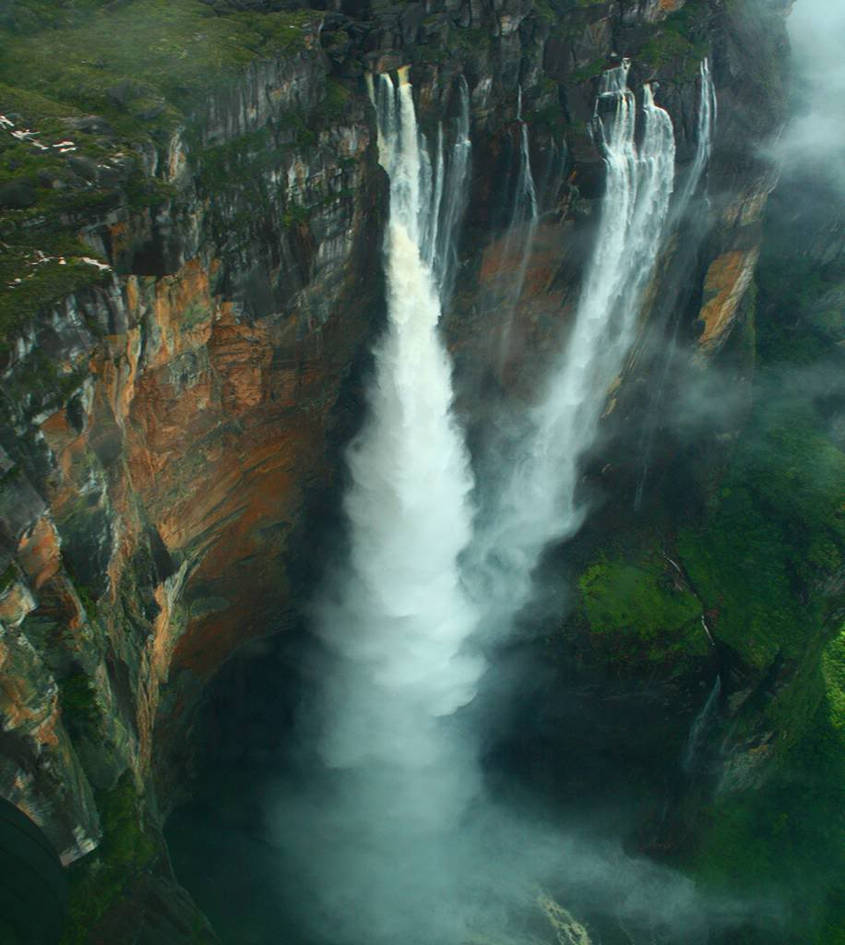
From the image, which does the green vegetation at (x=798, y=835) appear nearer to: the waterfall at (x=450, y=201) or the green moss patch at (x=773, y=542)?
the green moss patch at (x=773, y=542)

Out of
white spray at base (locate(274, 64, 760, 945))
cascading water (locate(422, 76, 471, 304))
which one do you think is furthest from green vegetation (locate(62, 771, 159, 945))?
cascading water (locate(422, 76, 471, 304))

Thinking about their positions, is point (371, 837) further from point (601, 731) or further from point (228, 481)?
point (228, 481)

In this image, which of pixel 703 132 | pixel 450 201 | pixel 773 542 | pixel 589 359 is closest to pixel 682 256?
pixel 703 132

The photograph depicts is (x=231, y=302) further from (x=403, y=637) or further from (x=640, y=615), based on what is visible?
(x=640, y=615)

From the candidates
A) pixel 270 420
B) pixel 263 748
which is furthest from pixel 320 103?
pixel 263 748

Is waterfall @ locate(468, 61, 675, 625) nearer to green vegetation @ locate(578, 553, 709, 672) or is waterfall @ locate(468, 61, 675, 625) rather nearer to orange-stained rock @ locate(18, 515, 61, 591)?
green vegetation @ locate(578, 553, 709, 672)

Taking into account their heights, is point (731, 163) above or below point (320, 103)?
below
